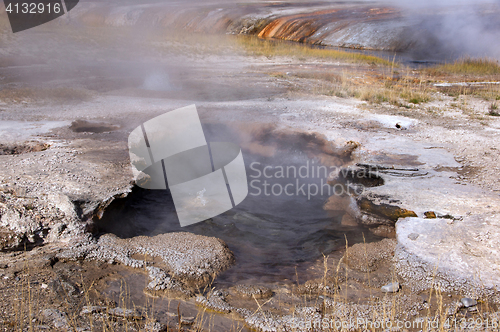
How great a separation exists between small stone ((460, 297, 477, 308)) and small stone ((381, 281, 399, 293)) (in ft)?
1.35

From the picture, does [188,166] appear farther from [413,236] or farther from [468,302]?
[468,302]

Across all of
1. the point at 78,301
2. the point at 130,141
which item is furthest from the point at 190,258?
the point at 130,141

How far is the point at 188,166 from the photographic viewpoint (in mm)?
5070

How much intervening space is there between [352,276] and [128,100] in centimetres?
590

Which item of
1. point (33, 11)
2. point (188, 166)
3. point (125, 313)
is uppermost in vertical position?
point (33, 11)

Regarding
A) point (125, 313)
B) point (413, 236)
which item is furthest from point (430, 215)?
point (125, 313)

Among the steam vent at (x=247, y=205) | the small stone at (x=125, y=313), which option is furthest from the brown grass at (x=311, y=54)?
the small stone at (x=125, y=313)

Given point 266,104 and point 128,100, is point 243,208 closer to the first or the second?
point 266,104

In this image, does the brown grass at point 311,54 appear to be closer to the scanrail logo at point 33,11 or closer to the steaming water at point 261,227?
the steaming water at point 261,227

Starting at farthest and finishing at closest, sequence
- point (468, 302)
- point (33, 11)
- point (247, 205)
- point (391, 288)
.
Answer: point (33, 11)
point (247, 205)
point (391, 288)
point (468, 302)

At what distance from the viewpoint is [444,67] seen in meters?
13.2

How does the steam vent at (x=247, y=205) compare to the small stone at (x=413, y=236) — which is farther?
the small stone at (x=413, y=236)

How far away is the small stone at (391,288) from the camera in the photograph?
2.61m

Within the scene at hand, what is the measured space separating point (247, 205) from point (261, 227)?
21.2 inches
